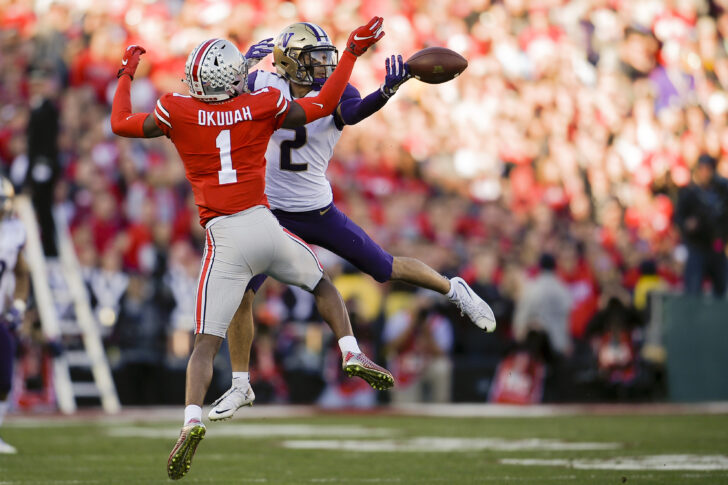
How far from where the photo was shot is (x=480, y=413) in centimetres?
1211

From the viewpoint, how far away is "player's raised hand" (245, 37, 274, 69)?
727 cm

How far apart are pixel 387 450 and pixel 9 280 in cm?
278

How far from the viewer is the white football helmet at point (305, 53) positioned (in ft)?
23.2

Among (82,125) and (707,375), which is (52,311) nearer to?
(82,125)

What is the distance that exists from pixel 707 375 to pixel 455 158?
4651 millimetres

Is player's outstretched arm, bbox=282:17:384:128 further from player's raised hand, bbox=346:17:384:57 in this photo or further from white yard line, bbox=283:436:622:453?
white yard line, bbox=283:436:622:453

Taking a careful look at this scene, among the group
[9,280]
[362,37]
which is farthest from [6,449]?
[362,37]

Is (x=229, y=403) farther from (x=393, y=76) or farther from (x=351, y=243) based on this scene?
(x=393, y=76)

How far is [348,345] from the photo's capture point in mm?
6828

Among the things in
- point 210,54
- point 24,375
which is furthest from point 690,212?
point 210,54

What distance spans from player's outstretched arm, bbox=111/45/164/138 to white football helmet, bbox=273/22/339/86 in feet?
2.69

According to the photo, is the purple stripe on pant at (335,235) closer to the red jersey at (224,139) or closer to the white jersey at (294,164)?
the white jersey at (294,164)

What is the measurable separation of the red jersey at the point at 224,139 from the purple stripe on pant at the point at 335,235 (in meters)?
0.82

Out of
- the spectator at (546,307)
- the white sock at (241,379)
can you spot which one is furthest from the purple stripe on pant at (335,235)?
the spectator at (546,307)
